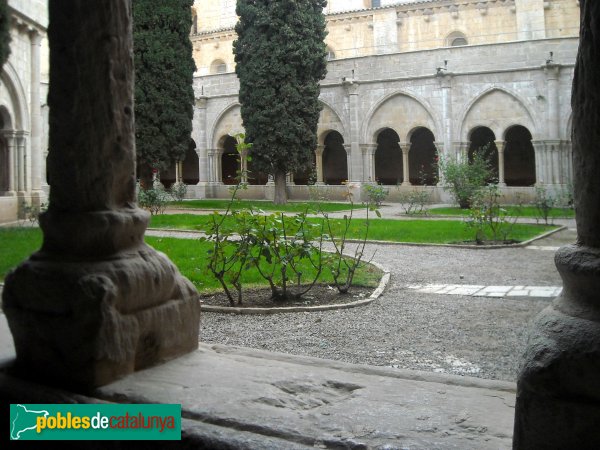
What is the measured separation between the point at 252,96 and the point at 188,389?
759 inches

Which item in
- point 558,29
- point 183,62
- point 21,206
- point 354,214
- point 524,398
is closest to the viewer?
point 524,398

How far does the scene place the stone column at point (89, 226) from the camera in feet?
7.62

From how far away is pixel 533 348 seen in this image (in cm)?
163

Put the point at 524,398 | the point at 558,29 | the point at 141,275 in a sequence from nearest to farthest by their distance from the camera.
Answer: the point at 524,398 < the point at 141,275 < the point at 558,29

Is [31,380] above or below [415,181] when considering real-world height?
below

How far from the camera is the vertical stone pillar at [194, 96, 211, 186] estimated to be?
26875 mm

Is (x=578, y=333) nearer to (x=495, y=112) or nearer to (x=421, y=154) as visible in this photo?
(x=495, y=112)

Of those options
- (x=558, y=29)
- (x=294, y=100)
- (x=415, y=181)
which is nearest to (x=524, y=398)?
(x=294, y=100)

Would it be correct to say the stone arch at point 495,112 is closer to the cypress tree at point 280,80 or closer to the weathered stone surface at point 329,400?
the cypress tree at point 280,80

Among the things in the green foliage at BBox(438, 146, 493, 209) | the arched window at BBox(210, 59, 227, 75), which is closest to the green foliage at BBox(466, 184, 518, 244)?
the green foliage at BBox(438, 146, 493, 209)

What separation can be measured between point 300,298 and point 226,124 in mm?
21315

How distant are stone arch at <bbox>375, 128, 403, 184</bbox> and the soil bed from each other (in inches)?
839

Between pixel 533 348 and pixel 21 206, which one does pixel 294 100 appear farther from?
pixel 533 348

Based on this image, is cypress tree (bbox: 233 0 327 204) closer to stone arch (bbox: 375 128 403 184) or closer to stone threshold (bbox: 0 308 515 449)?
stone arch (bbox: 375 128 403 184)
